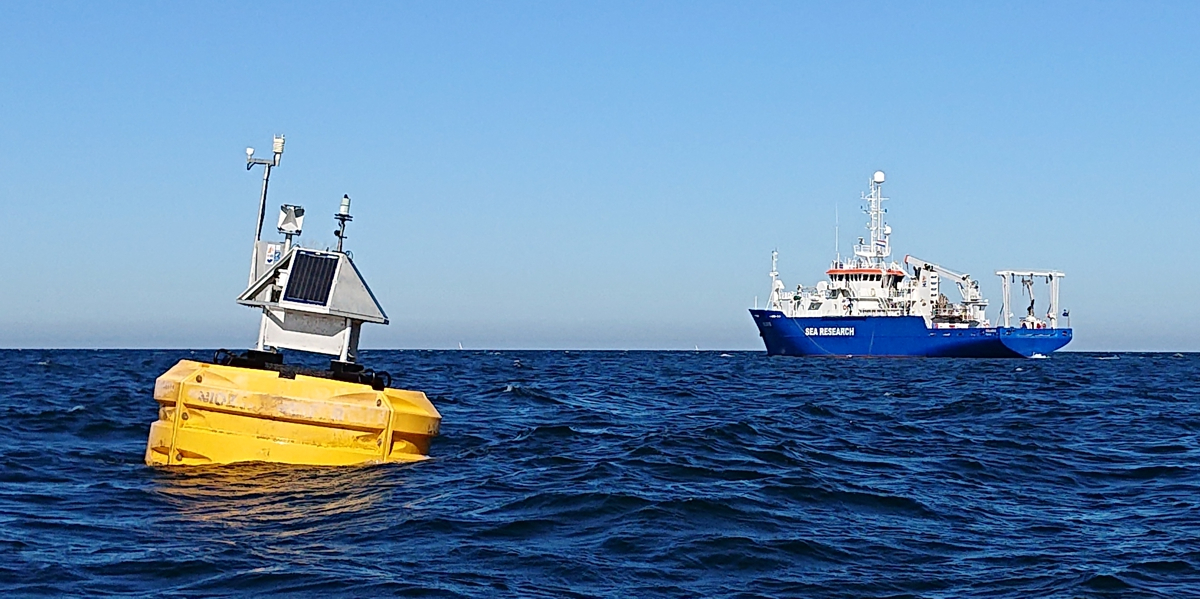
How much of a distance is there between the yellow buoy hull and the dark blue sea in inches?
9.7

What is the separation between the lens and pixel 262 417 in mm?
11594

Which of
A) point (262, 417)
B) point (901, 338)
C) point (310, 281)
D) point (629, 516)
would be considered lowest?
point (629, 516)

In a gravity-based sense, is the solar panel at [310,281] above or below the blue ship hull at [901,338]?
below

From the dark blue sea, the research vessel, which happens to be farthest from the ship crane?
the dark blue sea

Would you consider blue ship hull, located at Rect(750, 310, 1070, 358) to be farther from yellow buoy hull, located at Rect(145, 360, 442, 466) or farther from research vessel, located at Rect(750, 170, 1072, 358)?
yellow buoy hull, located at Rect(145, 360, 442, 466)

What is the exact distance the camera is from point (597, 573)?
309 inches

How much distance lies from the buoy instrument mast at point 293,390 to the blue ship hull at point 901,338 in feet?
215

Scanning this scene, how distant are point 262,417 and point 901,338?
67929 millimetres

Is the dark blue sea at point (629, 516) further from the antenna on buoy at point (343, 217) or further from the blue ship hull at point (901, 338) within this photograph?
the blue ship hull at point (901, 338)

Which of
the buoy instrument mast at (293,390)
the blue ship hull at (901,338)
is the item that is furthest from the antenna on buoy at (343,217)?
the blue ship hull at (901,338)

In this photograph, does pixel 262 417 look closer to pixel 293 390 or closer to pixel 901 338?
pixel 293 390

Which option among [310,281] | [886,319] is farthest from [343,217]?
[886,319]

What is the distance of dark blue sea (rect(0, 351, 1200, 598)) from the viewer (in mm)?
7598

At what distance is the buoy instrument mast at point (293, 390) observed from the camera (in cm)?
1159
